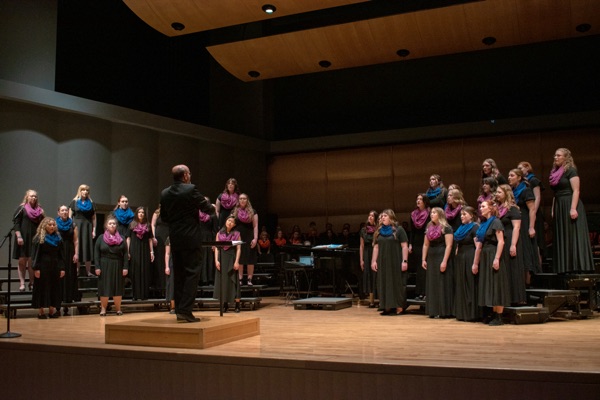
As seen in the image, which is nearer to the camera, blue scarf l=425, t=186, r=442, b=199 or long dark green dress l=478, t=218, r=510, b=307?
long dark green dress l=478, t=218, r=510, b=307

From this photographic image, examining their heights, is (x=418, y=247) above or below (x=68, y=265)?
above

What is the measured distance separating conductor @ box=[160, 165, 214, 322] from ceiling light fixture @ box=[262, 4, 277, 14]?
4231 millimetres

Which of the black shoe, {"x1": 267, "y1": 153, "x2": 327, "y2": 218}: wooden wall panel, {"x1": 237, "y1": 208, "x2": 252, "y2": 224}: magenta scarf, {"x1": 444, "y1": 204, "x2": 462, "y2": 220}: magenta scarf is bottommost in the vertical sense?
the black shoe

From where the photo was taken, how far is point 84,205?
899cm

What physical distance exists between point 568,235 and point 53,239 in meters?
6.46

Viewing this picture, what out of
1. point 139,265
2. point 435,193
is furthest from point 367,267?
point 139,265

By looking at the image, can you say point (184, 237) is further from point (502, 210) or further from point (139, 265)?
point (139, 265)

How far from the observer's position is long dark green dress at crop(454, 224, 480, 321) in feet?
20.6

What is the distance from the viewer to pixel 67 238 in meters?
8.23

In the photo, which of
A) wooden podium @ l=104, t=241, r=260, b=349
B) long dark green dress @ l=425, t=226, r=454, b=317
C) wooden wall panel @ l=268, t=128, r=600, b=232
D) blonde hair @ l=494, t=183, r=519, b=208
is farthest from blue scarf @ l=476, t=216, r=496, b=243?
wooden wall panel @ l=268, t=128, r=600, b=232

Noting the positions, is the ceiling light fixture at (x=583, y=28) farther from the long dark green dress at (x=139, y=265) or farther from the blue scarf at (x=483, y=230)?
the long dark green dress at (x=139, y=265)

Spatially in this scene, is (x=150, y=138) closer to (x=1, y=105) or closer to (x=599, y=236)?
Result: (x=1, y=105)

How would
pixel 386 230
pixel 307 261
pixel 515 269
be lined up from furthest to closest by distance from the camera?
1. pixel 307 261
2. pixel 386 230
3. pixel 515 269

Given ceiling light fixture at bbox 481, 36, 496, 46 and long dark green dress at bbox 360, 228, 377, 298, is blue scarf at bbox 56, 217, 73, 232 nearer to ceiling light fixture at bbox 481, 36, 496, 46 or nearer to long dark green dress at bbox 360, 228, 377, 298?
long dark green dress at bbox 360, 228, 377, 298
